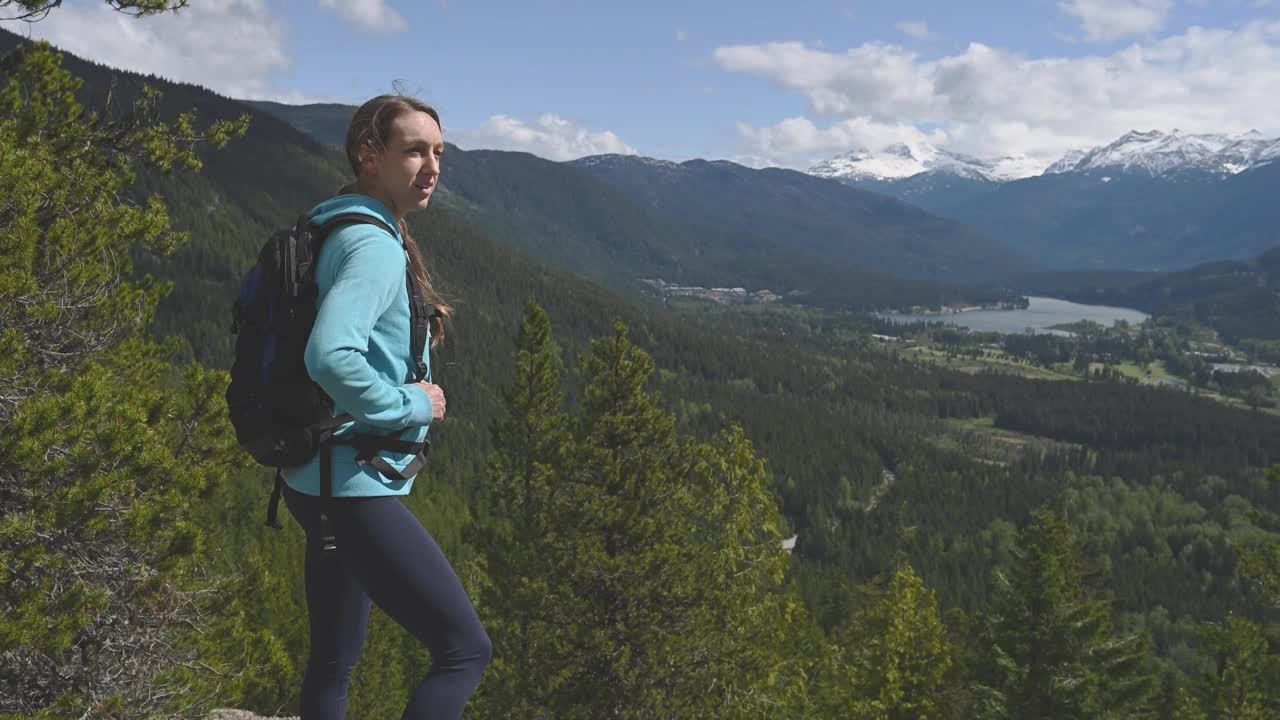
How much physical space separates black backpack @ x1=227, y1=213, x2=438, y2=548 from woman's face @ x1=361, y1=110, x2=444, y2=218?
1.10 ft

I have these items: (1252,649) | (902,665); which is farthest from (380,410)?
(1252,649)

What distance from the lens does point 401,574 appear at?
3.60 metres

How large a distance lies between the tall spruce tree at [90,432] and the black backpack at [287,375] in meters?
5.71

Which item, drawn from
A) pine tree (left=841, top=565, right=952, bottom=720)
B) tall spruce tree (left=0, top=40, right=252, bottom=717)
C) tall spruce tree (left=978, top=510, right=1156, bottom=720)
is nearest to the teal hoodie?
tall spruce tree (left=0, top=40, right=252, bottom=717)

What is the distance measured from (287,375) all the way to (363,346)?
0.43 m

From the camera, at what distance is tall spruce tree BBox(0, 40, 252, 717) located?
26.8 feet

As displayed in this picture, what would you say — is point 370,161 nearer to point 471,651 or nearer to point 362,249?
point 362,249

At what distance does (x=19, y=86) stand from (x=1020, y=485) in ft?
593

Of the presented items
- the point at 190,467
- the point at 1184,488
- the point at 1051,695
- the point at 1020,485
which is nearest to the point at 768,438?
the point at 1020,485

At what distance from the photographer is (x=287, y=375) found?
11.6 ft

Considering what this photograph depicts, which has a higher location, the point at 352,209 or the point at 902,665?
the point at 352,209

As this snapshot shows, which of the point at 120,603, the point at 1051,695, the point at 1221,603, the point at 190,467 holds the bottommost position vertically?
the point at 1221,603

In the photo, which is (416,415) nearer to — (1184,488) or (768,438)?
(768,438)

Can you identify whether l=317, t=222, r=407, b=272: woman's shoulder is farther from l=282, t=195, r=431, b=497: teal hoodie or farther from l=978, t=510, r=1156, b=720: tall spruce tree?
l=978, t=510, r=1156, b=720: tall spruce tree
